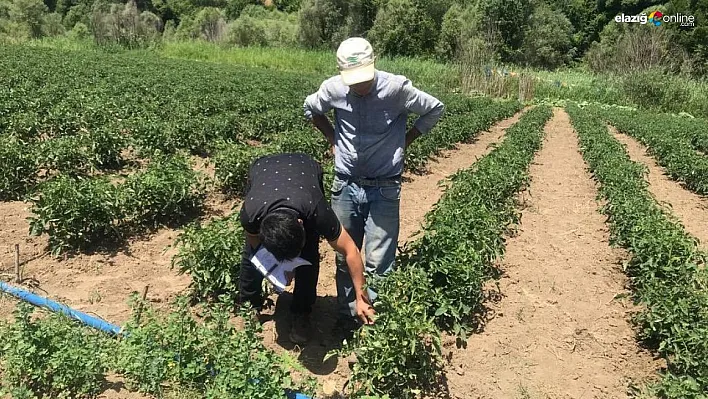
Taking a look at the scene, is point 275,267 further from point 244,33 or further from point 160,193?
point 244,33

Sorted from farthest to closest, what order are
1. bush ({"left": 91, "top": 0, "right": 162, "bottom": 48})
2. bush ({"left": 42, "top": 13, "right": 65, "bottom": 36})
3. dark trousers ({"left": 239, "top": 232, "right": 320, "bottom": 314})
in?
1. bush ({"left": 42, "top": 13, "right": 65, "bottom": 36})
2. bush ({"left": 91, "top": 0, "right": 162, "bottom": 48})
3. dark trousers ({"left": 239, "top": 232, "right": 320, "bottom": 314})

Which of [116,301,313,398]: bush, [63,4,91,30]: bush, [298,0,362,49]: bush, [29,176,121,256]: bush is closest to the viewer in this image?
[116,301,313,398]: bush

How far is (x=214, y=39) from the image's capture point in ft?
143

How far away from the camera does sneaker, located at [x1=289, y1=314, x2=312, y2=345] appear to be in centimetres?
405

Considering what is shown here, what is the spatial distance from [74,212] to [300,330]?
2636mm

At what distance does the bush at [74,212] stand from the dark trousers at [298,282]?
2.14 m

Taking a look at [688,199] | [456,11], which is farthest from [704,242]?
[456,11]

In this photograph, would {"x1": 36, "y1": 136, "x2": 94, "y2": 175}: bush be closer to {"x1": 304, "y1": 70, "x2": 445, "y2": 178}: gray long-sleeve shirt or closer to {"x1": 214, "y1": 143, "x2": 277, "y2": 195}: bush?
{"x1": 214, "y1": 143, "x2": 277, "y2": 195}: bush

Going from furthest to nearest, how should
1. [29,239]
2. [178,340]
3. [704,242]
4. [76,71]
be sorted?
[76,71]
[704,242]
[29,239]
[178,340]

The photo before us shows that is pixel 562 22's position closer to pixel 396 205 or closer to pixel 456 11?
pixel 456 11

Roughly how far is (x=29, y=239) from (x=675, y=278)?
245 inches

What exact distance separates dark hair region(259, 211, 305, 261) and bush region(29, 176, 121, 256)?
9.64 ft

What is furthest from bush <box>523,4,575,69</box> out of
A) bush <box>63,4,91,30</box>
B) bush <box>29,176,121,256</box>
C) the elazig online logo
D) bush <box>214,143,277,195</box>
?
bush <box>63,4,91,30</box>

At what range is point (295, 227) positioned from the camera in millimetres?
3023
